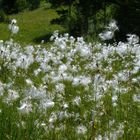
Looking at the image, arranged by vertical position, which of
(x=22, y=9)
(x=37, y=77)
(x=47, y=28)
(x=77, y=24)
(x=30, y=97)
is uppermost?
(x=30, y=97)

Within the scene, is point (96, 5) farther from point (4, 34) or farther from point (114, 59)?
point (114, 59)

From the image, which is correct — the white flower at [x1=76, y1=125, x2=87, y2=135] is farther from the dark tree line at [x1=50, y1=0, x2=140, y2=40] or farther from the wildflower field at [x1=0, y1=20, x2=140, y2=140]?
the dark tree line at [x1=50, y1=0, x2=140, y2=40]

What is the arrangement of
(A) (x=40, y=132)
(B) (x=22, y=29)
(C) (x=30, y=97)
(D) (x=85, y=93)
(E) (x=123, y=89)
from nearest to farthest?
(A) (x=40, y=132) < (C) (x=30, y=97) < (E) (x=123, y=89) < (D) (x=85, y=93) < (B) (x=22, y=29)

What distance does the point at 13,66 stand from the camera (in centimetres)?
974

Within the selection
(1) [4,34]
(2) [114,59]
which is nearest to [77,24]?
(1) [4,34]

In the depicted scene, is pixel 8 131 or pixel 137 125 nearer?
pixel 8 131

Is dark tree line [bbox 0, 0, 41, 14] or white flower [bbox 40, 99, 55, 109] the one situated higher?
white flower [bbox 40, 99, 55, 109]

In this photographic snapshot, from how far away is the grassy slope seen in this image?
44531 mm

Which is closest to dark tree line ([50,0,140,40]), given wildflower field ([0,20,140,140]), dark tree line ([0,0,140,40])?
dark tree line ([0,0,140,40])

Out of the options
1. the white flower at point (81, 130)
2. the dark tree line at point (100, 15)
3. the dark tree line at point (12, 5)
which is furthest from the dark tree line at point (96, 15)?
the dark tree line at point (12, 5)

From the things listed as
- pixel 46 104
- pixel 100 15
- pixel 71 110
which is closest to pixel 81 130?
pixel 46 104

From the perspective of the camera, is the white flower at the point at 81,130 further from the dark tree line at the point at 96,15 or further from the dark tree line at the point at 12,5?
the dark tree line at the point at 12,5

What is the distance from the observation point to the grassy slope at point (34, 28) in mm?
44531

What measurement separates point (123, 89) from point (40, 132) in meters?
2.54
